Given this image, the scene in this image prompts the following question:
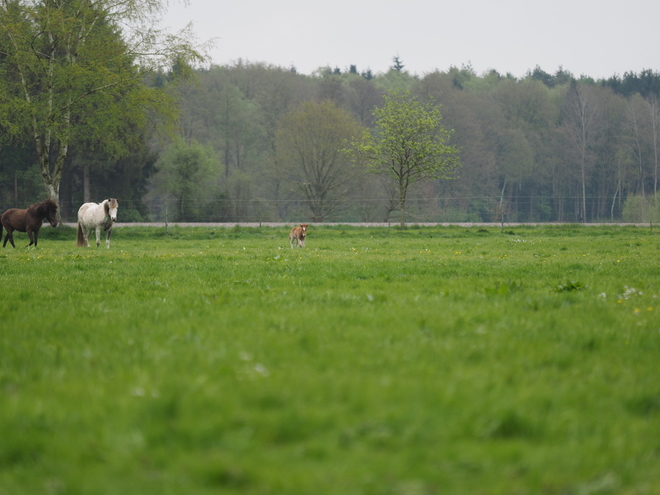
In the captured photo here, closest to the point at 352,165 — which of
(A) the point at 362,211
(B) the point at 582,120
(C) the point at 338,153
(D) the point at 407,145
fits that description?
(C) the point at 338,153

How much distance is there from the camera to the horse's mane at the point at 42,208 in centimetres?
2306

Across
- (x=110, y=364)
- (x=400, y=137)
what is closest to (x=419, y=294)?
(x=110, y=364)

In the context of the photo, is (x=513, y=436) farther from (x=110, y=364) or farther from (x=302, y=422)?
(x=110, y=364)

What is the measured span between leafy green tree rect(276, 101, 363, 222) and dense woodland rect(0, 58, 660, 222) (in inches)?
5.7

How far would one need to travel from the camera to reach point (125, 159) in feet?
171

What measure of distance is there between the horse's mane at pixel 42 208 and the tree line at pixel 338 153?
1008 cm

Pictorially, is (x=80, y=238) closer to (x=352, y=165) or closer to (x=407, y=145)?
(x=407, y=145)

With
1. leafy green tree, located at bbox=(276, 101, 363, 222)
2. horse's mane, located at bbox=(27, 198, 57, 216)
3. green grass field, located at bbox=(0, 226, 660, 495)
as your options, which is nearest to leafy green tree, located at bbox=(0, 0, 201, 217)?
horse's mane, located at bbox=(27, 198, 57, 216)

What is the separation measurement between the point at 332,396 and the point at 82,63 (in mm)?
34461

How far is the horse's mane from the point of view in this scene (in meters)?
23.1

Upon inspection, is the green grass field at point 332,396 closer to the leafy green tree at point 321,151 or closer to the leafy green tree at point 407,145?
the leafy green tree at point 407,145

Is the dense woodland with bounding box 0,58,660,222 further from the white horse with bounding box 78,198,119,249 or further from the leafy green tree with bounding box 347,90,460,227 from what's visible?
the white horse with bounding box 78,198,119,249

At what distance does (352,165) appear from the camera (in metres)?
61.6

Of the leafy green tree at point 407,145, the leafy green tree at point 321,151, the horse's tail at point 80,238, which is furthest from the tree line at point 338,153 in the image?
the horse's tail at point 80,238
